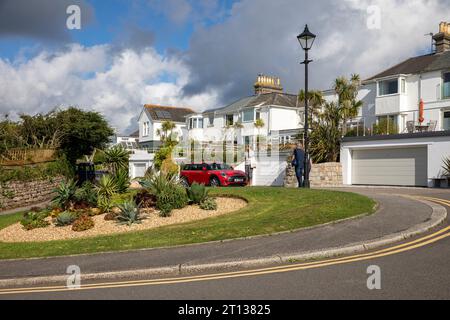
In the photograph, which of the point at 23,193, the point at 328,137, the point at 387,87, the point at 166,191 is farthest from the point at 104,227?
the point at 387,87

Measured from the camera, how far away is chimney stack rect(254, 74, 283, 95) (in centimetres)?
5466

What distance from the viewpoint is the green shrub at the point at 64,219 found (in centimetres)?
1452

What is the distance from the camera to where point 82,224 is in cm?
1404

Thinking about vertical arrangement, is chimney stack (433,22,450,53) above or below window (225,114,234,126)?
above

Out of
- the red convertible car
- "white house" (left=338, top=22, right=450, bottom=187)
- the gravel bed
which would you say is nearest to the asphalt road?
the gravel bed

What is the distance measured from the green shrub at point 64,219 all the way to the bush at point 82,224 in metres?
0.42

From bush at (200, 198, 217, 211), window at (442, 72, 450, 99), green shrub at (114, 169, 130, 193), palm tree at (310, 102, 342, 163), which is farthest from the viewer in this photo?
window at (442, 72, 450, 99)

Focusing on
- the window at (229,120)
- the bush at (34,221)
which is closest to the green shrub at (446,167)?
the bush at (34,221)

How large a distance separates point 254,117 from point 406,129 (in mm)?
24541

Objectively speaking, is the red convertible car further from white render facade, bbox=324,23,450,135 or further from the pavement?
the pavement

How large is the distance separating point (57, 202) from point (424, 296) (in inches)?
525

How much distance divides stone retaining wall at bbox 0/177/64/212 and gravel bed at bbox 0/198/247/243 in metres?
10.8

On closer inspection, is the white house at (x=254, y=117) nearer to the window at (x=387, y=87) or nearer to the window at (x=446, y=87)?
the window at (x=387, y=87)
